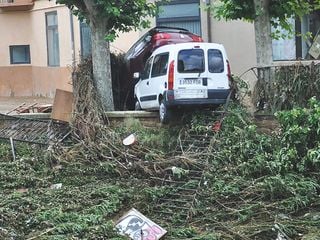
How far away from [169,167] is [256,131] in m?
1.89

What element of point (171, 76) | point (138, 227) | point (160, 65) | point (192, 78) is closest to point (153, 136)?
point (171, 76)

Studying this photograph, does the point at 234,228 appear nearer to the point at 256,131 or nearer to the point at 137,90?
the point at 256,131

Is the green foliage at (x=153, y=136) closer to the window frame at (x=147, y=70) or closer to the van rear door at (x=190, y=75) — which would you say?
the van rear door at (x=190, y=75)

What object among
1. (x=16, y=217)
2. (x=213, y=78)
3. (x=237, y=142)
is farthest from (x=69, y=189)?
(x=213, y=78)

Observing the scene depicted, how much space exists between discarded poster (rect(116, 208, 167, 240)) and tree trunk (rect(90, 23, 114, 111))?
19.0ft

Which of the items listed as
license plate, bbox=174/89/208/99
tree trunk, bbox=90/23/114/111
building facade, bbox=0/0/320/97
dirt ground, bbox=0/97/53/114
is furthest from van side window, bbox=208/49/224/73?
dirt ground, bbox=0/97/53/114

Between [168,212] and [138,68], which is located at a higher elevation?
[138,68]

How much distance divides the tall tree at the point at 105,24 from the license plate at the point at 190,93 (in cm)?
270

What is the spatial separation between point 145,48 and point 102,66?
1575mm

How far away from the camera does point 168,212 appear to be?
10.2 m

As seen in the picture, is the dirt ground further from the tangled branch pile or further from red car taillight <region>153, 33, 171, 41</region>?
the tangled branch pile

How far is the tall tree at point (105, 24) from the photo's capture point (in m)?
15.0

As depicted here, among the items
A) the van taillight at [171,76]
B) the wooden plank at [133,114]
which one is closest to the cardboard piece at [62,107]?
the wooden plank at [133,114]

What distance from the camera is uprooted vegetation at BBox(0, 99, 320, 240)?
30.2 ft
